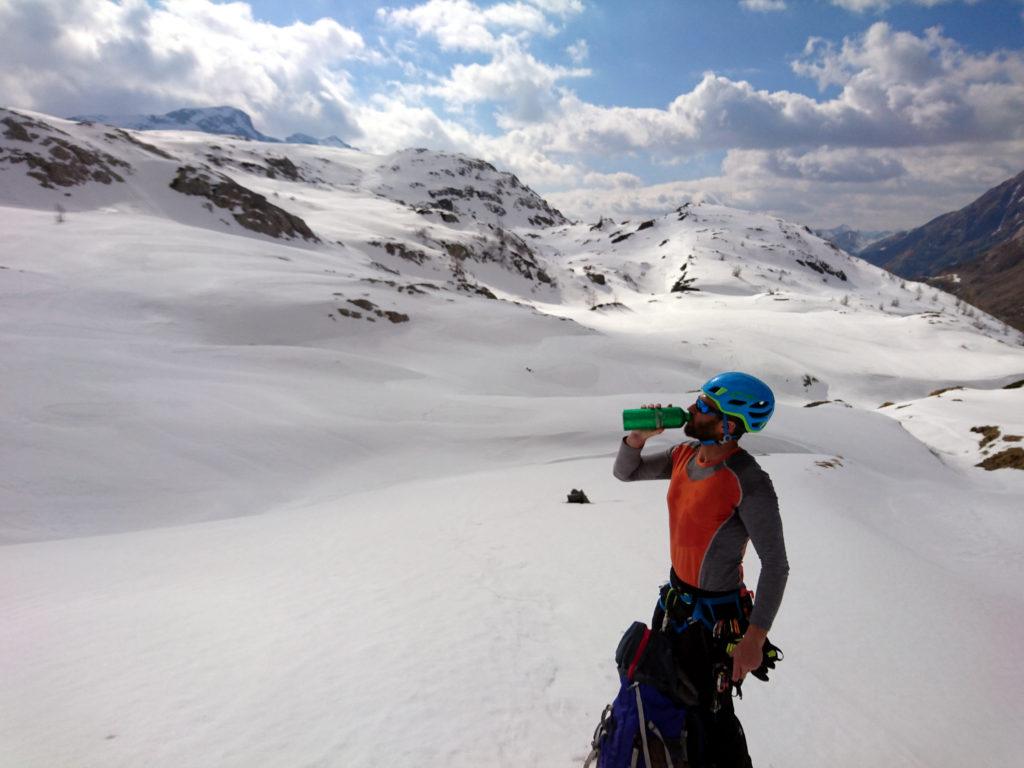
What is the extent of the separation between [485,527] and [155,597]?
4961 mm

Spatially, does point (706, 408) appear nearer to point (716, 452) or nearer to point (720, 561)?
point (716, 452)

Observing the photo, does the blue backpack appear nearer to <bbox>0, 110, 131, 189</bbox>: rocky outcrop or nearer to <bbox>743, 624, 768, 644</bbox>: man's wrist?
<bbox>743, 624, 768, 644</bbox>: man's wrist

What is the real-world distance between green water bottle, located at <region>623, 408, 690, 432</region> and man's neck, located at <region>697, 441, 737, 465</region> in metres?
0.24

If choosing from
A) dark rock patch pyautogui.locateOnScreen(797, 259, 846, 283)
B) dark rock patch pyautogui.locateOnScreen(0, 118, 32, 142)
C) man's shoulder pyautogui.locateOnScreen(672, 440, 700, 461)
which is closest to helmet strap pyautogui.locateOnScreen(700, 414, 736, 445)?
man's shoulder pyautogui.locateOnScreen(672, 440, 700, 461)

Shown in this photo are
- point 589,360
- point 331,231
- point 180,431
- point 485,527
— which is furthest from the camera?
point 331,231

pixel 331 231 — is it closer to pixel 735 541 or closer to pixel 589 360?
pixel 589 360

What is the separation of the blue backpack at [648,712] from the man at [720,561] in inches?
3.9

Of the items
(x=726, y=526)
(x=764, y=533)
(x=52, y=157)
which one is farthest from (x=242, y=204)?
(x=764, y=533)

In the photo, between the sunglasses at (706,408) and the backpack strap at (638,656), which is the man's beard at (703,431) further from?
the backpack strap at (638,656)

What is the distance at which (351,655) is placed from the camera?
16.7 feet

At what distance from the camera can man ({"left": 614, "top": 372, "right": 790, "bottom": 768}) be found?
315cm

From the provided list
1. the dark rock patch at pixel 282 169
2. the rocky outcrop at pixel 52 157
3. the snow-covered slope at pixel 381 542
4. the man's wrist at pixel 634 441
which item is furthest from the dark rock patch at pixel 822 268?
the man's wrist at pixel 634 441

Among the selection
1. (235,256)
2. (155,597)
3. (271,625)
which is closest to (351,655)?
(271,625)

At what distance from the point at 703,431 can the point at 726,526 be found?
2.00 feet
